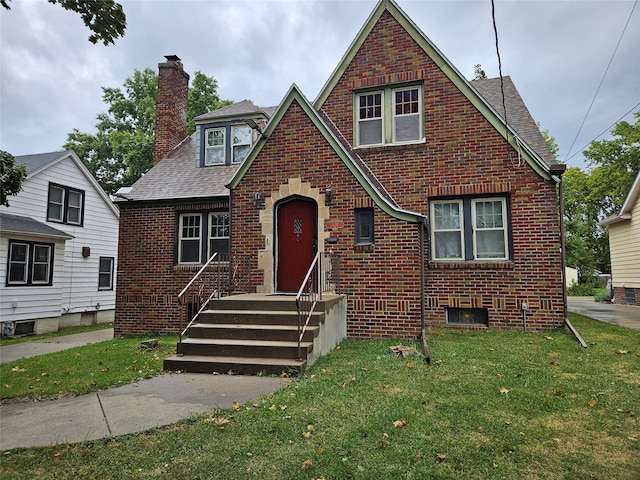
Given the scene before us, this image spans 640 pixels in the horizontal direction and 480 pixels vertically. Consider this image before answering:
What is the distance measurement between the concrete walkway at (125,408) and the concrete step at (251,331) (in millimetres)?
925

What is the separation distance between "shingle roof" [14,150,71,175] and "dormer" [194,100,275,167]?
7.53 m

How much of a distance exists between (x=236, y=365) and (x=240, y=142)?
894cm

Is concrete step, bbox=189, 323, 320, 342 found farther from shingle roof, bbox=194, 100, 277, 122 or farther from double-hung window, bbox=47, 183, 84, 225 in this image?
double-hung window, bbox=47, 183, 84, 225

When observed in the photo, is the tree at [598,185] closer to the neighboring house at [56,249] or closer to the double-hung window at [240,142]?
the double-hung window at [240,142]

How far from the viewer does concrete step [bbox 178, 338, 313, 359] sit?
6309mm

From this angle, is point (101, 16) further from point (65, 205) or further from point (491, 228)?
point (65, 205)

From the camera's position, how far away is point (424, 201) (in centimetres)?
1020

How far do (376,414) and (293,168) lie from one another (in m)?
6.51

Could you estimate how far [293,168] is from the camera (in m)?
9.59

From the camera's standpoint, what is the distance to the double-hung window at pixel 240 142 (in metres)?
13.3

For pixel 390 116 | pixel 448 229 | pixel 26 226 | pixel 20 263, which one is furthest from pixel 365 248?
pixel 20 263

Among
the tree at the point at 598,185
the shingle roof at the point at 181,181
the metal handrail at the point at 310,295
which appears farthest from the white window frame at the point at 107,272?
the tree at the point at 598,185

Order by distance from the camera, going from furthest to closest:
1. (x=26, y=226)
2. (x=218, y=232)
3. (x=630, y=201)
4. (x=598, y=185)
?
(x=598, y=185), (x=630, y=201), (x=26, y=226), (x=218, y=232)

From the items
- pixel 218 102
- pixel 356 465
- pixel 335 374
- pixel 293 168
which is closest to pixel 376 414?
pixel 356 465
